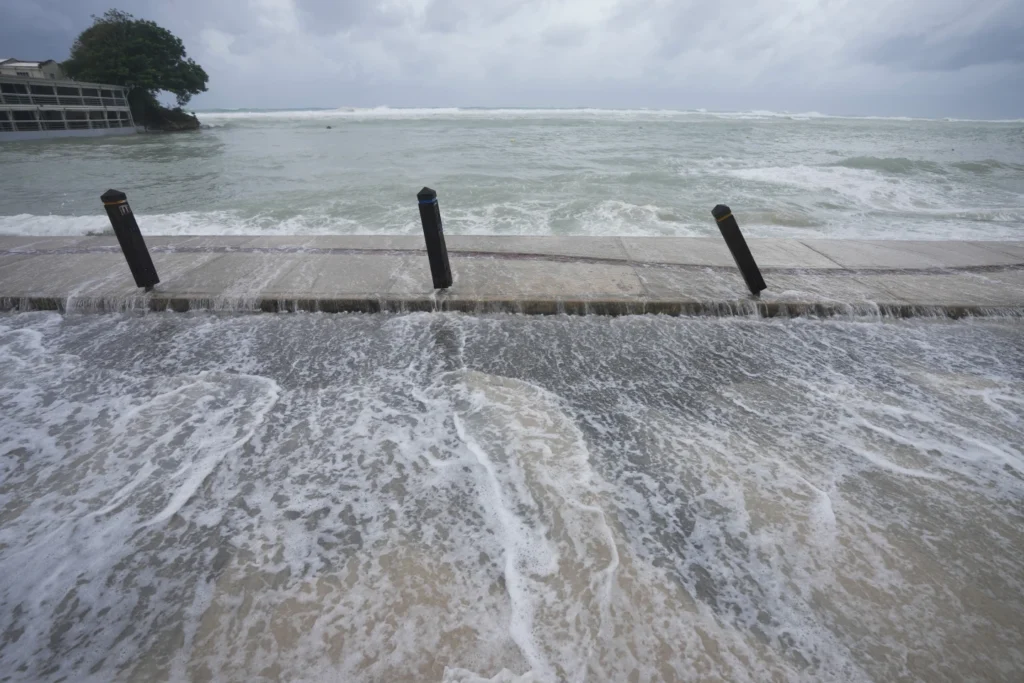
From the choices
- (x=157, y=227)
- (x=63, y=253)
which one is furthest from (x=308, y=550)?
(x=157, y=227)

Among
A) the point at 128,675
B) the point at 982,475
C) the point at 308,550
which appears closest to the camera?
the point at 128,675

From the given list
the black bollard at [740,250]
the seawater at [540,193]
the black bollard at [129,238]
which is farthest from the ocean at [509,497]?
the seawater at [540,193]

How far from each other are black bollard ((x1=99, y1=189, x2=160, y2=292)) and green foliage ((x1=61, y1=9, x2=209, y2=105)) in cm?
6018

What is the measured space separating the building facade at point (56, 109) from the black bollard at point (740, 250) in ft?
154

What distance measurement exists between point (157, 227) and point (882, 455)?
11.3 m

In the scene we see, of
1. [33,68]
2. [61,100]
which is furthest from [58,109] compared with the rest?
[33,68]

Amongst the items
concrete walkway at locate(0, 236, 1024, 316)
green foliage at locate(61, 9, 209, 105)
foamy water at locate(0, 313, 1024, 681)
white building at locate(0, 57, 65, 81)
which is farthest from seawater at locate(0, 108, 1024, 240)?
white building at locate(0, 57, 65, 81)

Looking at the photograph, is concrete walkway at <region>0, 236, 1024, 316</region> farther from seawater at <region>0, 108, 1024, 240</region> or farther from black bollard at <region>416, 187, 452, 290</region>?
seawater at <region>0, 108, 1024, 240</region>

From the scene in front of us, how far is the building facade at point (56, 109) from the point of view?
Answer: 31625 mm

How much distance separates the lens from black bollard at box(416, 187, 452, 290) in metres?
4.74

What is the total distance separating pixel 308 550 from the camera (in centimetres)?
231

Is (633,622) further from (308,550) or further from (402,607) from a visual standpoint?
(308,550)

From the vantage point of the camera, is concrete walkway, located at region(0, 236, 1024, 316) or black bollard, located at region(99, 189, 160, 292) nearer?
black bollard, located at region(99, 189, 160, 292)

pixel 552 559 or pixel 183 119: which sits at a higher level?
pixel 183 119
